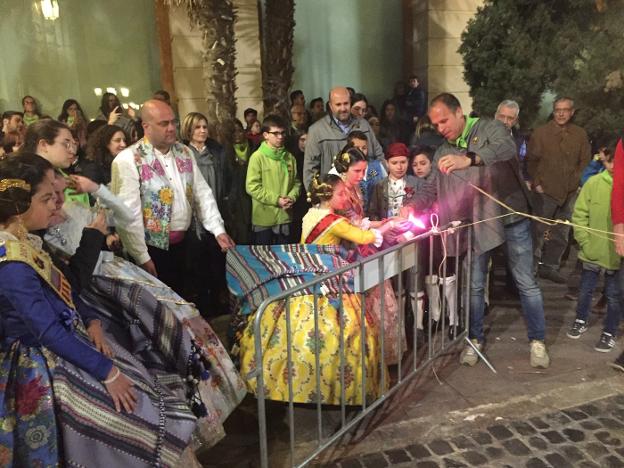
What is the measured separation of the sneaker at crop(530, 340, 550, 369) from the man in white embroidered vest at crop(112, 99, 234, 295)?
2.68 meters

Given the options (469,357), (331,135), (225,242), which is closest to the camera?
(225,242)

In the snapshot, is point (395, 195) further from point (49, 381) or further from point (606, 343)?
point (49, 381)

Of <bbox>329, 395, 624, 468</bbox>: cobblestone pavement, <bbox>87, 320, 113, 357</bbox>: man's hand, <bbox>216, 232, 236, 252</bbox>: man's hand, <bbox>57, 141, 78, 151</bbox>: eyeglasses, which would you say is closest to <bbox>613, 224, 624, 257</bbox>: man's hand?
<bbox>329, 395, 624, 468</bbox>: cobblestone pavement

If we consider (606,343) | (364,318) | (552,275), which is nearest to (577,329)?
(606,343)

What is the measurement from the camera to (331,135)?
18.4 ft

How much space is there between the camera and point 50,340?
2264 mm

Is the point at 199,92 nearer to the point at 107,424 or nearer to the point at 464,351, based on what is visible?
the point at 464,351

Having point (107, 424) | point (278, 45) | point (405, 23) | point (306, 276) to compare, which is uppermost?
point (405, 23)

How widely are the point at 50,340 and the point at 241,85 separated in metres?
7.81

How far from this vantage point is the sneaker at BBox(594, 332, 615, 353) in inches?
184

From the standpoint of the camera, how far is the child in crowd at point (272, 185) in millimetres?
5594

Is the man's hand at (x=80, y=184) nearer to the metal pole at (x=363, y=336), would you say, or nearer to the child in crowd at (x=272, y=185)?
the metal pole at (x=363, y=336)

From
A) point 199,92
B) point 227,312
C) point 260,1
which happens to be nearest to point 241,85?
point 199,92

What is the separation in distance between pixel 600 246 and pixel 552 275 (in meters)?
2.02
